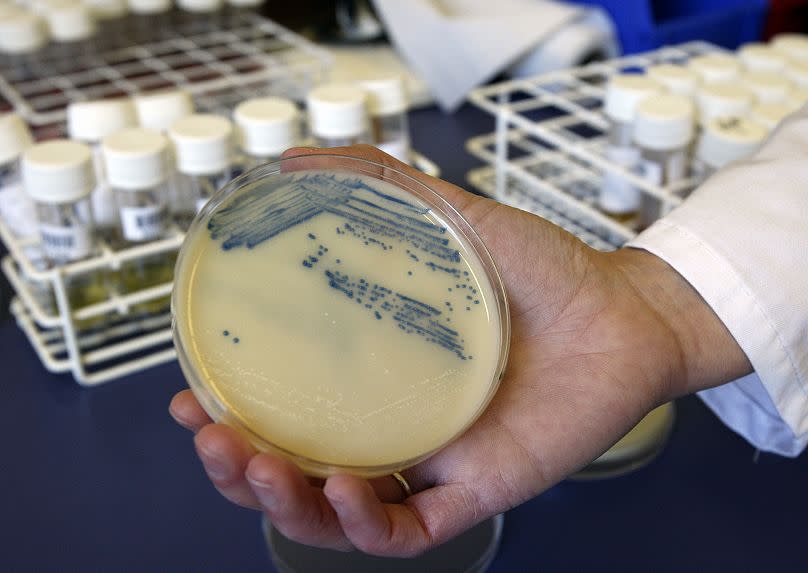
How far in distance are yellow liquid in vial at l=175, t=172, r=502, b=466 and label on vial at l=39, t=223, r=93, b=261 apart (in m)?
0.30

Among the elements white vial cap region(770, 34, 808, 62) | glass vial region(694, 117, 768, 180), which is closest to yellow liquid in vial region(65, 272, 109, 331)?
glass vial region(694, 117, 768, 180)

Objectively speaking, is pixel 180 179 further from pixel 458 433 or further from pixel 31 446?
pixel 458 433

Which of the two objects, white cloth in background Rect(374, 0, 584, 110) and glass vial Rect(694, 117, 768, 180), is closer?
glass vial Rect(694, 117, 768, 180)

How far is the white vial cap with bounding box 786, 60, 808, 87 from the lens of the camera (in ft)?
3.33

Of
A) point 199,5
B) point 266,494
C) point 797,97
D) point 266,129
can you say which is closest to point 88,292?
point 266,129

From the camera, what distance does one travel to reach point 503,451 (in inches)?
21.6

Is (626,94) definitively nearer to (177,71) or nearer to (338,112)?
(338,112)

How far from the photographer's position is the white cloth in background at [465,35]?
1.25 m

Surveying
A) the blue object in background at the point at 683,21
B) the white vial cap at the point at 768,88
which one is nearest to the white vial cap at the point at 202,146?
the white vial cap at the point at 768,88

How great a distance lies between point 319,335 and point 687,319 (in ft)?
0.96

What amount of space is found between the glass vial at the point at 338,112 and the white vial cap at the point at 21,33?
1.51ft

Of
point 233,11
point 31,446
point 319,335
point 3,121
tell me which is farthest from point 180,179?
point 233,11

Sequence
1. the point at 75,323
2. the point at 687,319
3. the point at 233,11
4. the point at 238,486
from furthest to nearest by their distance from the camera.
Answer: the point at 233,11, the point at 75,323, the point at 687,319, the point at 238,486

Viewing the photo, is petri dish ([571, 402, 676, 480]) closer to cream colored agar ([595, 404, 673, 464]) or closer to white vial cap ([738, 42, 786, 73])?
cream colored agar ([595, 404, 673, 464])
